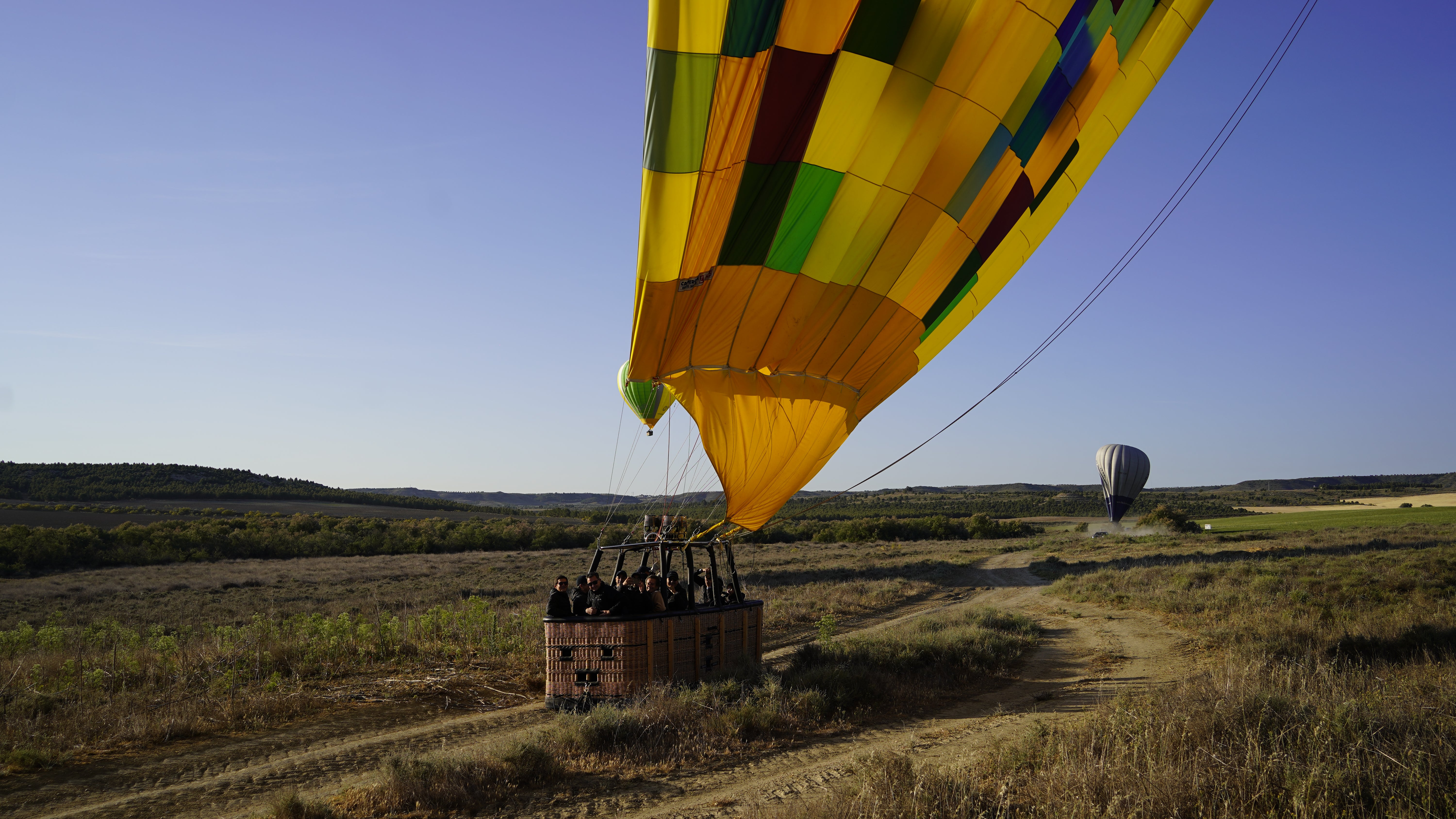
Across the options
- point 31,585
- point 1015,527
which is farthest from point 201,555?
point 1015,527

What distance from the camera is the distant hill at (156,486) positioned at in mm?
80000

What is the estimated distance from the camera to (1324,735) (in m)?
5.63

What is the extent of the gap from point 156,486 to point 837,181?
10594 centimetres

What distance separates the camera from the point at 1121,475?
55156 millimetres

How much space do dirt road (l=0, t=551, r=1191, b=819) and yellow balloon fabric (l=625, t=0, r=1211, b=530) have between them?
351cm

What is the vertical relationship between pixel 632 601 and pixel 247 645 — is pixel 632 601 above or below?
above

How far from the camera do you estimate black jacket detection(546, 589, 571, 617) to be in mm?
8867

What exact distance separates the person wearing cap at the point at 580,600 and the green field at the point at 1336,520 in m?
52.6

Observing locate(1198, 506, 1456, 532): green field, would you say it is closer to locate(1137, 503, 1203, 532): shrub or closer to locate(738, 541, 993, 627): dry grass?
locate(1137, 503, 1203, 532): shrub

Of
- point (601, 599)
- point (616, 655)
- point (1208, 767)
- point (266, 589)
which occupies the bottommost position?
point (266, 589)

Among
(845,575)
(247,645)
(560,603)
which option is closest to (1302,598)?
(560,603)

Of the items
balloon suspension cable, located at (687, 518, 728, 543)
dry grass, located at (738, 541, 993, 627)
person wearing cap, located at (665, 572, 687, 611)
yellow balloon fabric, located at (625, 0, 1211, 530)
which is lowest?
dry grass, located at (738, 541, 993, 627)

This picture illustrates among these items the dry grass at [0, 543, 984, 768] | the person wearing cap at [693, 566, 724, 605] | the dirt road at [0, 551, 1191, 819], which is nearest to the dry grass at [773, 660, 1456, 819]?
the dirt road at [0, 551, 1191, 819]

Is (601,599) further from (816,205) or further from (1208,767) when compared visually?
(1208,767)
